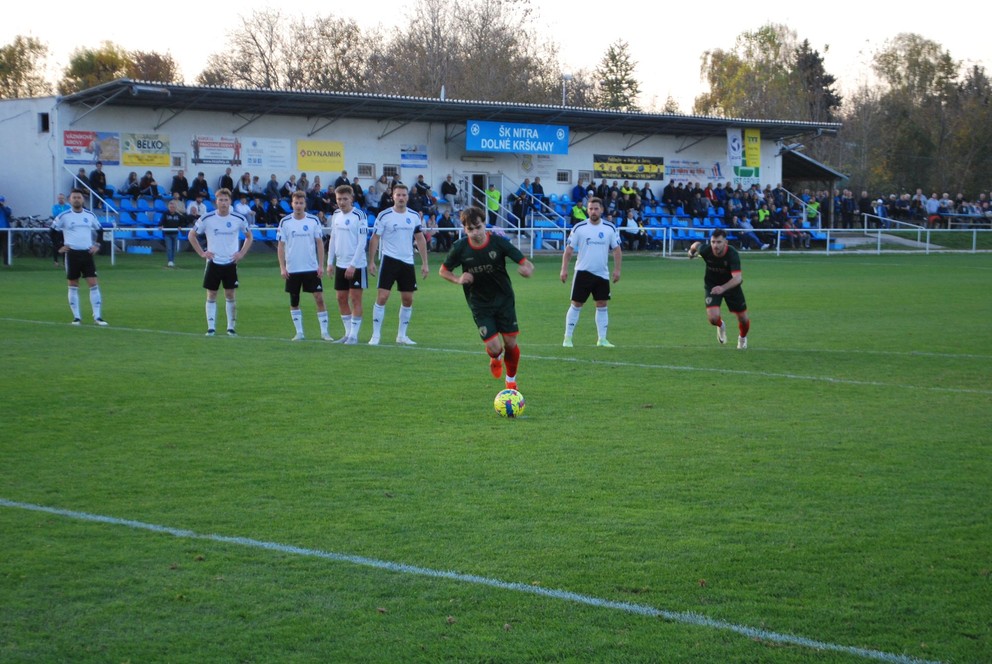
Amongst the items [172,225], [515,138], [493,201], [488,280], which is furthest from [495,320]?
[515,138]

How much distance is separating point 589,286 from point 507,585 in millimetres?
10057

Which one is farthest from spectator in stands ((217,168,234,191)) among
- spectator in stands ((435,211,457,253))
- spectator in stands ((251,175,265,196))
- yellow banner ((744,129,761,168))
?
→ yellow banner ((744,129,761,168))

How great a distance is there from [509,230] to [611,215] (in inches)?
173

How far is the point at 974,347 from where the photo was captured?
49.2ft

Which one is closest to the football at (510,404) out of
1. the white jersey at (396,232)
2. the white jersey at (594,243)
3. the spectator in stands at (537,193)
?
the white jersey at (594,243)

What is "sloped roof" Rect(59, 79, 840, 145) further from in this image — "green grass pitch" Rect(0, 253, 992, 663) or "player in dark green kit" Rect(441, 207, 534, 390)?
"player in dark green kit" Rect(441, 207, 534, 390)

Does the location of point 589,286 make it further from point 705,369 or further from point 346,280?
point 346,280

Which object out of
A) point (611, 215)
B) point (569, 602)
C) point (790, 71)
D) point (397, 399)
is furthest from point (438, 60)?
point (569, 602)

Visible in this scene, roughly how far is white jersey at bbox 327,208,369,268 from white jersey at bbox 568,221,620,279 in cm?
282

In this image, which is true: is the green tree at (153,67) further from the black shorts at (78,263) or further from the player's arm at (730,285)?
the player's arm at (730,285)

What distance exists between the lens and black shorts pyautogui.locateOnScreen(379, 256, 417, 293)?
15.2 m

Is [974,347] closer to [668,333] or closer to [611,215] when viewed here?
[668,333]

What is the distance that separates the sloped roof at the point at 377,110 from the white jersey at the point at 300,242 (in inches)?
827

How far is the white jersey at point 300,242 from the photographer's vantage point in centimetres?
1553
